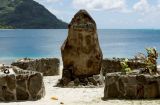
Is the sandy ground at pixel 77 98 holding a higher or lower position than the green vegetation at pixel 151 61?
lower

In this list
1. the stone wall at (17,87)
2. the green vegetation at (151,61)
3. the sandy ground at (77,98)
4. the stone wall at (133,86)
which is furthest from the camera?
the green vegetation at (151,61)

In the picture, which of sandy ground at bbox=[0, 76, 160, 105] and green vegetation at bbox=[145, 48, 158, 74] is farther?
green vegetation at bbox=[145, 48, 158, 74]

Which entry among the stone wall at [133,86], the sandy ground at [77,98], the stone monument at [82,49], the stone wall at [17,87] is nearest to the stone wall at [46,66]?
the stone monument at [82,49]

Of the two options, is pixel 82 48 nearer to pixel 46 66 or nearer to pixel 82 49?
pixel 82 49

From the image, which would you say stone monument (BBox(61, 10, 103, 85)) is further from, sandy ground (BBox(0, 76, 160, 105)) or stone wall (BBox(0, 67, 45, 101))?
stone wall (BBox(0, 67, 45, 101))

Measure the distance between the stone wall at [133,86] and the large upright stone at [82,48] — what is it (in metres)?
4.32

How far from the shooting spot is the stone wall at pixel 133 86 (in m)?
18.2

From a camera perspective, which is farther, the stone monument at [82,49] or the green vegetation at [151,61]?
the stone monument at [82,49]

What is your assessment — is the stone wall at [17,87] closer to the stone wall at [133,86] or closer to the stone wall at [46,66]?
the stone wall at [133,86]

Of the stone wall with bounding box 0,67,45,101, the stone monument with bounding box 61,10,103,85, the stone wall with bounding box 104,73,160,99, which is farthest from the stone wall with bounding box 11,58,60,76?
the stone wall with bounding box 104,73,160,99

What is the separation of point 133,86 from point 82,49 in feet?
16.1

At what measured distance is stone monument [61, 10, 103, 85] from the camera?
2241 cm

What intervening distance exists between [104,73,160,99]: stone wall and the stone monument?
4317mm

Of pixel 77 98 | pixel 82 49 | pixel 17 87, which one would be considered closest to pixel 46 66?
pixel 82 49
